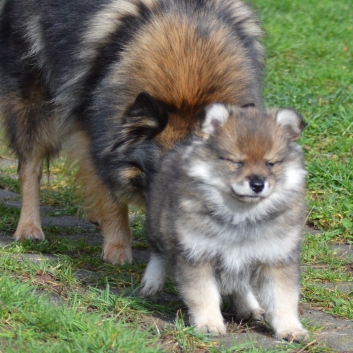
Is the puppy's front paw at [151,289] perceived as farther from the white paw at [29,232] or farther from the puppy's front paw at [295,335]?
the white paw at [29,232]

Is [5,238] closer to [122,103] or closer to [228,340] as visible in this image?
[122,103]

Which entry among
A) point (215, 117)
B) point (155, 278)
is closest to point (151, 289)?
point (155, 278)

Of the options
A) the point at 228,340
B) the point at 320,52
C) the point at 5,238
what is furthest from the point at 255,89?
the point at 320,52

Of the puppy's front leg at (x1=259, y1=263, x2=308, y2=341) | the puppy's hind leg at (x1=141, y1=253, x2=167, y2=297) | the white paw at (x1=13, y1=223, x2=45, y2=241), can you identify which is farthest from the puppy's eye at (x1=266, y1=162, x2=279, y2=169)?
the white paw at (x1=13, y1=223, x2=45, y2=241)

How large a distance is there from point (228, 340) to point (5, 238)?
2306mm

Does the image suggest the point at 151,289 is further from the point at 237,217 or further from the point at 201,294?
the point at 237,217

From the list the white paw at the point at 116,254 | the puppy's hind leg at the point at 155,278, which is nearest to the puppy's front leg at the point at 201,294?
the puppy's hind leg at the point at 155,278

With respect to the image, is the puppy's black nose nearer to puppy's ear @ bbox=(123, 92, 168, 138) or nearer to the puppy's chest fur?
the puppy's chest fur

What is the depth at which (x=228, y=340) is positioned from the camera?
138 inches

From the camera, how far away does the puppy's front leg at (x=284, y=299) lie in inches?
138

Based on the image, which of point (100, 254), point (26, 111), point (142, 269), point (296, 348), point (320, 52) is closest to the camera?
point (296, 348)

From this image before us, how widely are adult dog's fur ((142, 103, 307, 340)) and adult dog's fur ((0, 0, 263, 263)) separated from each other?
1.94 feet

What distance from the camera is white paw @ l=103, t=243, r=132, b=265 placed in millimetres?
4879

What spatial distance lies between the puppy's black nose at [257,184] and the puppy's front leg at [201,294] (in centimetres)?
48
